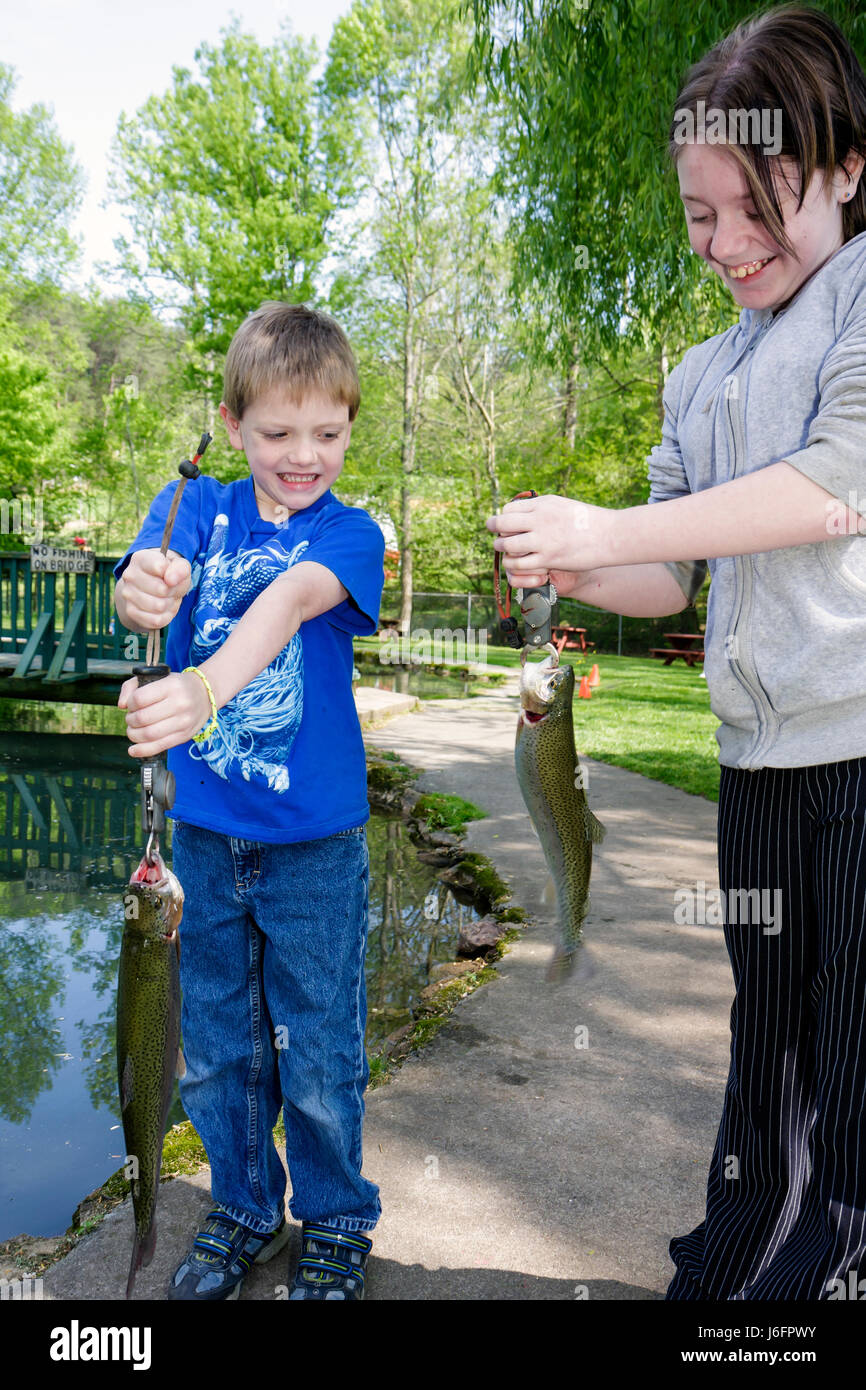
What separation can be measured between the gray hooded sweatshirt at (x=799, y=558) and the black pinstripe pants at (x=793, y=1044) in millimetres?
93

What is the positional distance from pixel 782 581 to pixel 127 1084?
1622 millimetres

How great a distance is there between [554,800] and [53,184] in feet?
104

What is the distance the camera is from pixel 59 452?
74.2ft

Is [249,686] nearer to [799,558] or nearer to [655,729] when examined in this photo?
[799,558]

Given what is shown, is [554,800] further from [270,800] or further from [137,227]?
[137,227]

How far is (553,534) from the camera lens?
5.39 feet

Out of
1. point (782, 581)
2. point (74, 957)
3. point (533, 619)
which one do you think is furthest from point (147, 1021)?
point (74, 957)

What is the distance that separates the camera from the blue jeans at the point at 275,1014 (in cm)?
261

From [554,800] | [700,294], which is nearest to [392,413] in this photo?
[700,294]

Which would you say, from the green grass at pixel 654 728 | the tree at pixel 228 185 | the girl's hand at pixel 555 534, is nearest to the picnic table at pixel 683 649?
the green grass at pixel 654 728

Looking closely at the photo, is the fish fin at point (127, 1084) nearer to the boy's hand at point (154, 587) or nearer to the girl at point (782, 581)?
the boy's hand at point (154, 587)

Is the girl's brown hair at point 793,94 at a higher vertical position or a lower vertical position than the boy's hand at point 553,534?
higher

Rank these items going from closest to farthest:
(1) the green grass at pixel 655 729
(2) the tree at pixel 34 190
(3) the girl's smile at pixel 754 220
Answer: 1. (3) the girl's smile at pixel 754 220
2. (1) the green grass at pixel 655 729
3. (2) the tree at pixel 34 190

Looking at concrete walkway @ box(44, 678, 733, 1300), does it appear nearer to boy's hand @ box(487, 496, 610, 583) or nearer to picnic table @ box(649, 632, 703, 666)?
boy's hand @ box(487, 496, 610, 583)
